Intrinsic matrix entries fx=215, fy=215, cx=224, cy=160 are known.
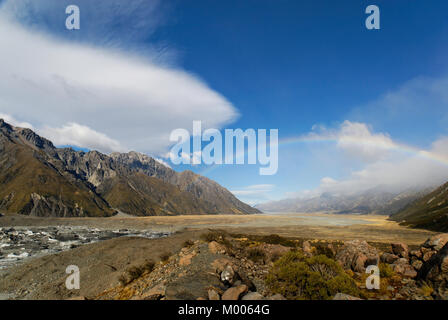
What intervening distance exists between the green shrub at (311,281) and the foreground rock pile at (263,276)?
0.09 meters

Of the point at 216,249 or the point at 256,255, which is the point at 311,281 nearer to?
the point at 216,249

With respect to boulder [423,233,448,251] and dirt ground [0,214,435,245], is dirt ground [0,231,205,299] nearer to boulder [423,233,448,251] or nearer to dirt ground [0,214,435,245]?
boulder [423,233,448,251]

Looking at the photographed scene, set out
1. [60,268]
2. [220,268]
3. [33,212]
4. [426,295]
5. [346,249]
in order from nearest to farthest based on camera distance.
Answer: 1. [426,295]
2. [220,268]
3. [346,249]
4. [60,268]
5. [33,212]

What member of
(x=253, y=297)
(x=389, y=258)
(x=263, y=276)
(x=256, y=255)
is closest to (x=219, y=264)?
(x=263, y=276)

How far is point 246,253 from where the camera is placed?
23.5m

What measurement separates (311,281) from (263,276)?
5304 millimetres

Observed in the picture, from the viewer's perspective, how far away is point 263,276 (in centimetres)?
1650

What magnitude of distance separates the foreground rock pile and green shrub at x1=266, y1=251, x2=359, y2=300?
0.29ft

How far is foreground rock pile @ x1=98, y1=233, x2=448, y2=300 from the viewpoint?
11289mm

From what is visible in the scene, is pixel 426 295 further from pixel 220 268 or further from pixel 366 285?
pixel 220 268

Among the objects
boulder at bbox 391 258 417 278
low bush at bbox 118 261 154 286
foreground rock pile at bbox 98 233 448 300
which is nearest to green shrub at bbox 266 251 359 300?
foreground rock pile at bbox 98 233 448 300
